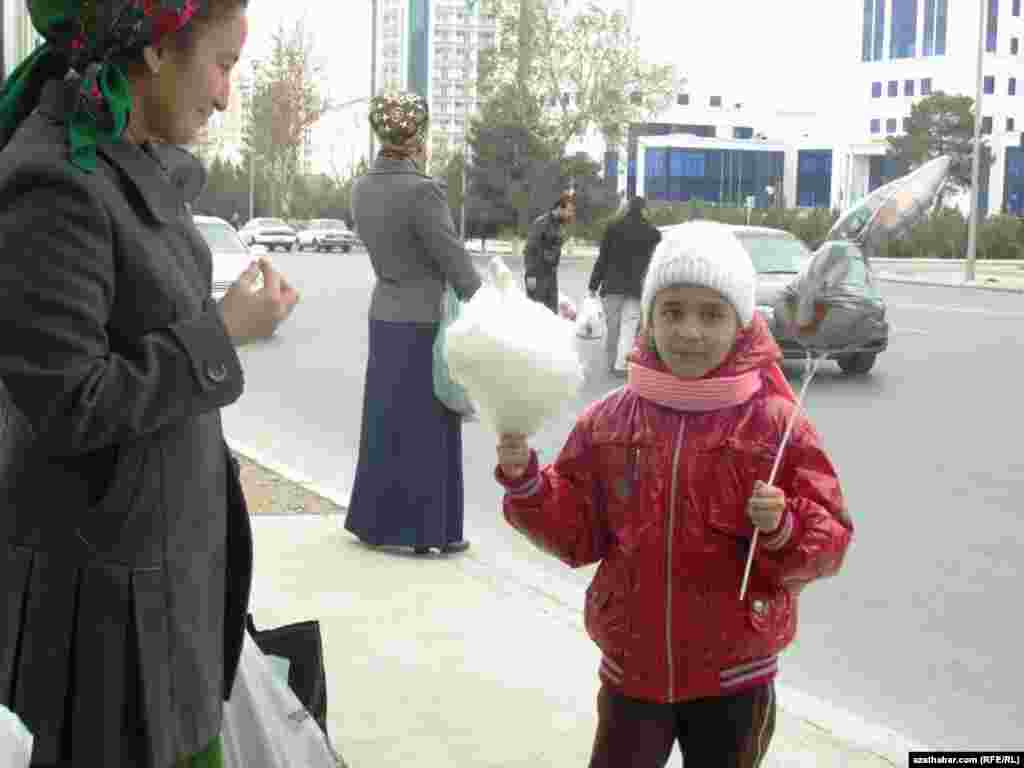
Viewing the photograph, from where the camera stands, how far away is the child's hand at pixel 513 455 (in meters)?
2.92

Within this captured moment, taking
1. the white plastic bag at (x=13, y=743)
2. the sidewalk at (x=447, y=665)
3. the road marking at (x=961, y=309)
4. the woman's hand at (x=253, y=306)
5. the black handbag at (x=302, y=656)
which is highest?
the woman's hand at (x=253, y=306)

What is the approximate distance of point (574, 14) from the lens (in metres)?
70.9

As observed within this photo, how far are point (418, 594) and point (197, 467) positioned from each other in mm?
4099

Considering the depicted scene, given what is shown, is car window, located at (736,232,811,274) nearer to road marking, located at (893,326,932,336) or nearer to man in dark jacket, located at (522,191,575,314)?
man in dark jacket, located at (522,191,575,314)

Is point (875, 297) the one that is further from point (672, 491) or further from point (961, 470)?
point (961, 470)

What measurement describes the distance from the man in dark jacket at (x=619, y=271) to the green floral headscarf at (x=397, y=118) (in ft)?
31.2

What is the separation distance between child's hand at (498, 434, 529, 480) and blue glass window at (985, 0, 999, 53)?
75.5m

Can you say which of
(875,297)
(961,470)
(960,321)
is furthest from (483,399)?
(960,321)

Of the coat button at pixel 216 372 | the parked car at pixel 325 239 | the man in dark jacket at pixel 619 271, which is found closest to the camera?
the coat button at pixel 216 372

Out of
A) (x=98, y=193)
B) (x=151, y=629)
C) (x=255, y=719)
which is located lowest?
(x=255, y=719)

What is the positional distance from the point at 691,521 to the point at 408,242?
395cm

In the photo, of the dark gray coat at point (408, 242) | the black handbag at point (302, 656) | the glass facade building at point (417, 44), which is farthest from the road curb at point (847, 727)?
the glass facade building at point (417, 44)

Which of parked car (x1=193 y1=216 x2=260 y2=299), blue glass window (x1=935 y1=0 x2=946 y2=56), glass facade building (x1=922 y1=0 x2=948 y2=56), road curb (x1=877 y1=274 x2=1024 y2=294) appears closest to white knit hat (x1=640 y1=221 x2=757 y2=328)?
parked car (x1=193 y1=216 x2=260 y2=299)

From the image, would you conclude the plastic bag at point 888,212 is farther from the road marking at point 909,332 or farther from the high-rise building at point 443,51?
the high-rise building at point 443,51
